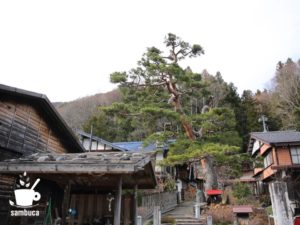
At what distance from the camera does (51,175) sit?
21.9 feet

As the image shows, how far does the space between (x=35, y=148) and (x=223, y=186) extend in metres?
18.9

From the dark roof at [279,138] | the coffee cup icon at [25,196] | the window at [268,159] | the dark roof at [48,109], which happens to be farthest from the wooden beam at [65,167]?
the window at [268,159]

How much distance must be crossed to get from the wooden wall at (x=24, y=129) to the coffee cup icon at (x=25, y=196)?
1.80 meters

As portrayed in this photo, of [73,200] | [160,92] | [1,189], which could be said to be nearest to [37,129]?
[1,189]

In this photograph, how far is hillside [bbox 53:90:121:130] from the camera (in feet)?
150

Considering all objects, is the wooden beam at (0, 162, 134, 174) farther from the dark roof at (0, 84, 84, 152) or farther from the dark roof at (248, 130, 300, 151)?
the dark roof at (248, 130, 300, 151)

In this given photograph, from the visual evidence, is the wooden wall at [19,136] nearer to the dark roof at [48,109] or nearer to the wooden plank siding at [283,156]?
the dark roof at [48,109]

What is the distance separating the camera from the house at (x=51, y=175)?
5.99 m

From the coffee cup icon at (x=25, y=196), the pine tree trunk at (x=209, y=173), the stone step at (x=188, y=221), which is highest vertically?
the pine tree trunk at (x=209, y=173)

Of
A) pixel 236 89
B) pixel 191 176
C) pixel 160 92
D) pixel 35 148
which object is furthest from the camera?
pixel 236 89

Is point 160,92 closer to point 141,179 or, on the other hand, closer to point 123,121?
point 123,121

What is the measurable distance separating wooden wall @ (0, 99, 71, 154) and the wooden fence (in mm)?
6922

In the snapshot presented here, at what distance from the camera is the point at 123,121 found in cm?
1973

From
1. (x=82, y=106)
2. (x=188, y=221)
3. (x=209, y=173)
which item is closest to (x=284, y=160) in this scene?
(x=209, y=173)
